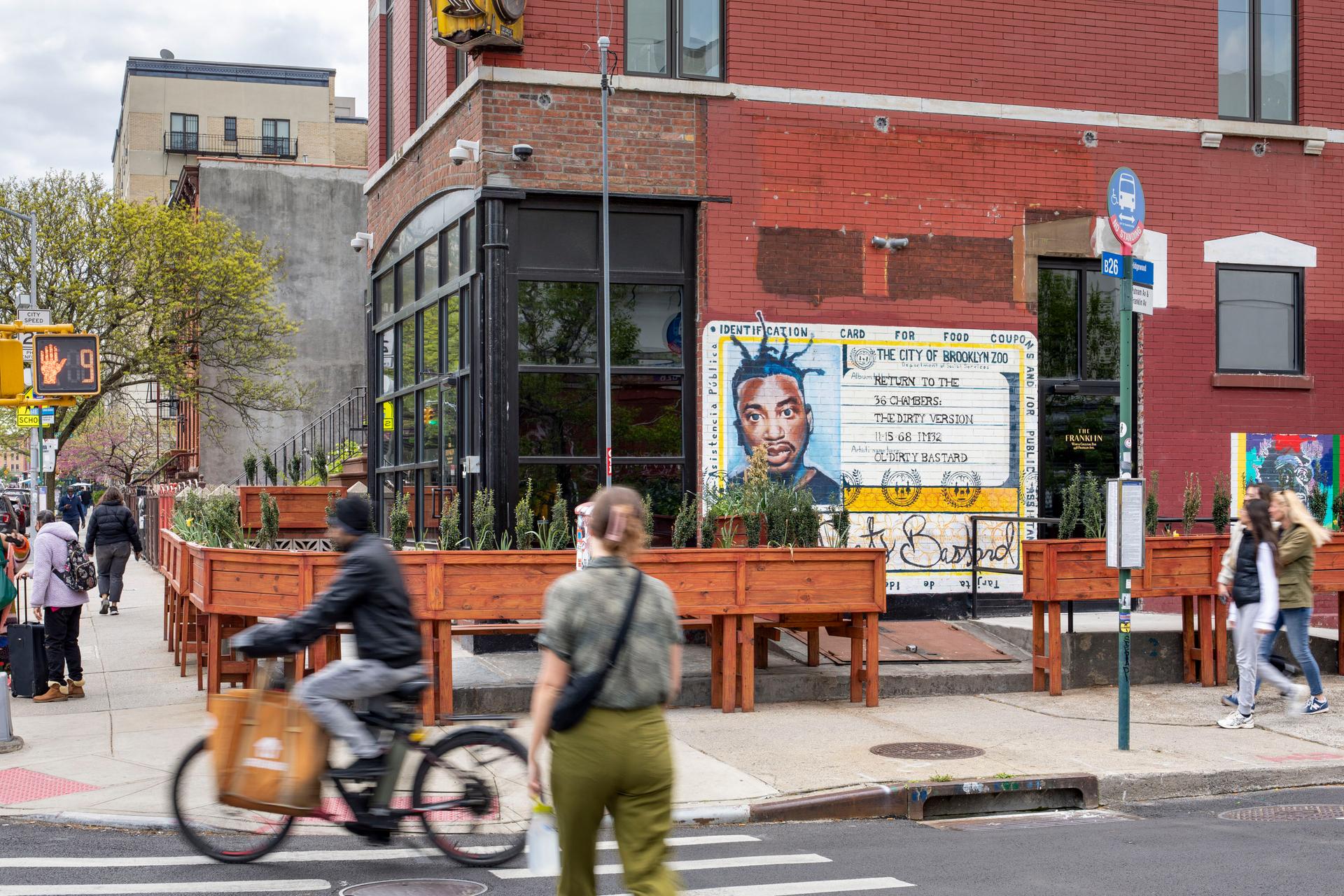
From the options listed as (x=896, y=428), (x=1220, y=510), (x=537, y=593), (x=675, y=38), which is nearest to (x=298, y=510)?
(x=675, y=38)

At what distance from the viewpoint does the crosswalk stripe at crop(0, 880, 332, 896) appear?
6.06 m

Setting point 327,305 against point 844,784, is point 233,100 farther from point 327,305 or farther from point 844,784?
point 844,784

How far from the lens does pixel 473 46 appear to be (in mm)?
13164

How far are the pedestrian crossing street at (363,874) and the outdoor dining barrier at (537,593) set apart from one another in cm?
330

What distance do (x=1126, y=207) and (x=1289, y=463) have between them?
752cm

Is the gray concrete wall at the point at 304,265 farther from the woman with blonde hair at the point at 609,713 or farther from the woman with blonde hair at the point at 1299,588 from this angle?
the woman with blonde hair at the point at 609,713

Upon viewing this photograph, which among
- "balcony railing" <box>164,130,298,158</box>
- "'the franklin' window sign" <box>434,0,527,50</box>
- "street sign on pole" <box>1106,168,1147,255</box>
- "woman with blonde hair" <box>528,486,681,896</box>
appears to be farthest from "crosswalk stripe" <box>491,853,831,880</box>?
"balcony railing" <box>164,130,298,158</box>

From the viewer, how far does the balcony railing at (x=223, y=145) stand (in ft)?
264

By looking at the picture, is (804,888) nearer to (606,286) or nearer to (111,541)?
(606,286)

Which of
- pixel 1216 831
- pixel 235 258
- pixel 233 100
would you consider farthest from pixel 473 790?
pixel 233 100

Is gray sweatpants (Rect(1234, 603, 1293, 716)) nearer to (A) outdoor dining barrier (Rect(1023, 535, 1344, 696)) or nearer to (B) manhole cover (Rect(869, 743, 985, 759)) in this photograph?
(A) outdoor dining barrier (Rect(1023, 535, 1344, 696))

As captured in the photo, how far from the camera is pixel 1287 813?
314 inches

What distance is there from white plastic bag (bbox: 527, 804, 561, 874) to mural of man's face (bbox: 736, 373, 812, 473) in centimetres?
932

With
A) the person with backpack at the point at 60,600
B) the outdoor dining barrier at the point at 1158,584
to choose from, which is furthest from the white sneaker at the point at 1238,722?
the person with backpack at the point at 60,600
